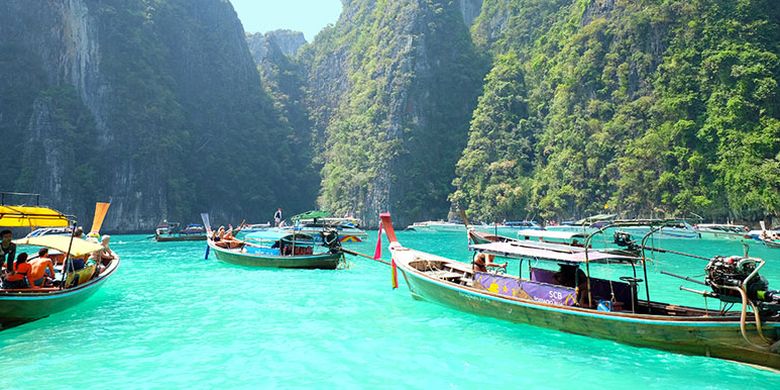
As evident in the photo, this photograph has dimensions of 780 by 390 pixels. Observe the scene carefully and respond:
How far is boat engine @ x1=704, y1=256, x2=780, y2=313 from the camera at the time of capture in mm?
8805

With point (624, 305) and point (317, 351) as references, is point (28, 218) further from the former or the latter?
point (624, 305)

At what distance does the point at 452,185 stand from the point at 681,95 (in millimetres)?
42064

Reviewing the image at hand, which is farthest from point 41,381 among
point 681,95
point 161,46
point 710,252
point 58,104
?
point 161,46

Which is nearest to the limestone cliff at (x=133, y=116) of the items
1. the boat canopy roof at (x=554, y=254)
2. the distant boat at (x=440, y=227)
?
the distant boat at (x=440, y=227)

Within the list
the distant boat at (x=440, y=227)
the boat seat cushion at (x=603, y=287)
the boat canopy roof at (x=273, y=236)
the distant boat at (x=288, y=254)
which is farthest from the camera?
the distant boat at (x=440, y=227)

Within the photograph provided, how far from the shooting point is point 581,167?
70125 millimetres

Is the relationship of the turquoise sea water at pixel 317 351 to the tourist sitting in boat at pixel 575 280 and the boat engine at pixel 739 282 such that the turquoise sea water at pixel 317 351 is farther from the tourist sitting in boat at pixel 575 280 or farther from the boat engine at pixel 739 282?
the boat engine at pixel 739 282

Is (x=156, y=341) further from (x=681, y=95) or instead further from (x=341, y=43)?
(x=341, y=43)

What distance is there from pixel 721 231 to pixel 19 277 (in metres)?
52.5

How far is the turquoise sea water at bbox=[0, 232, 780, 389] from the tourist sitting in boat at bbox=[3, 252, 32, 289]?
1.05m

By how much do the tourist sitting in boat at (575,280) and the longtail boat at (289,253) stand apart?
539 inches

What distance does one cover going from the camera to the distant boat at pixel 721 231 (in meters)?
44.9

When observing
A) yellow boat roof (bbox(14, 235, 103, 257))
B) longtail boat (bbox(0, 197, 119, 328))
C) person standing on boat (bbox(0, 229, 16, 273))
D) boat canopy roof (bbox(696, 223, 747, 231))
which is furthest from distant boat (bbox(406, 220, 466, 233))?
person standing on boat (bbox(0, 229, 16, 273))

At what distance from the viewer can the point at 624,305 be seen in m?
11.3
